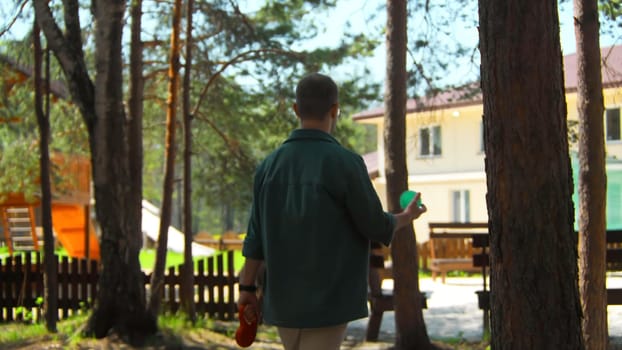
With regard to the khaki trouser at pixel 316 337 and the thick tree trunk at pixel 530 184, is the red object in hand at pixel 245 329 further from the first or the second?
the thick tree trunk at pixel 530 184

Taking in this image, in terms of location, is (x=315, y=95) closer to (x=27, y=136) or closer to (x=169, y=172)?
(x=169, y=172)

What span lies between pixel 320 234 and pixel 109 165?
6.36 metres

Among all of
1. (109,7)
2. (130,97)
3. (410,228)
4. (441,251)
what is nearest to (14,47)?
(130,97)

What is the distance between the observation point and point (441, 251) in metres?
21.8

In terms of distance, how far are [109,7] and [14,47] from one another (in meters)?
3.95

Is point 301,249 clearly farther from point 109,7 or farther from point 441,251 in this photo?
point 441,251

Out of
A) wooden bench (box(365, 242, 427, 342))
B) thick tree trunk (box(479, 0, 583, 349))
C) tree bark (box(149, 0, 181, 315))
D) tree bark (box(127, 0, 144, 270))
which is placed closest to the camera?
thick tree trunk (box(479, 0, 583, 349))

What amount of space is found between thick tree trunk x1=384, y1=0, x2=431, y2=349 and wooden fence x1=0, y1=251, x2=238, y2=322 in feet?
14.2

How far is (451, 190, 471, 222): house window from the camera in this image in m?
31.2

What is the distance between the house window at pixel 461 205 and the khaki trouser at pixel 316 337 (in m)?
28.5

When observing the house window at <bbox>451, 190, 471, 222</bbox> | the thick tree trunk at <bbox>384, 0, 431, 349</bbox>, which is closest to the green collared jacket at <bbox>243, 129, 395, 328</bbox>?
the thick tree trunk at <bbox>384, 0, 431, 349</bbox>

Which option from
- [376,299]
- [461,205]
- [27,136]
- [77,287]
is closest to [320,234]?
[376,299]

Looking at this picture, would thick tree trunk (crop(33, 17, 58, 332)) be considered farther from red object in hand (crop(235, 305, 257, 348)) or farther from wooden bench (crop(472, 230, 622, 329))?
red object in hand (crop(235, 305, 257, 348))

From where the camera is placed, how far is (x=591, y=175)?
6.86m
